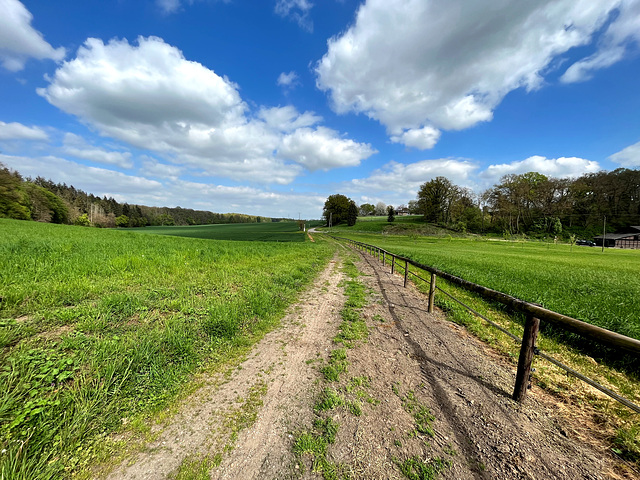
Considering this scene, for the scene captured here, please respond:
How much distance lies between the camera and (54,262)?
705cm

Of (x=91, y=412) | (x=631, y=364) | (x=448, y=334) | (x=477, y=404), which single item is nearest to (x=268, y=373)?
(x=91, y=412)

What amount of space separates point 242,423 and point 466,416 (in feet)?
9.22

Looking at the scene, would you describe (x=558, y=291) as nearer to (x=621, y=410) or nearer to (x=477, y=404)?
(x=621, y=410)

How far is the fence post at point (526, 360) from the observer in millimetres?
3133

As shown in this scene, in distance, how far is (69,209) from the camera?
65.1 meters

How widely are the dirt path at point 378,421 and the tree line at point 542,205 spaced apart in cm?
6769

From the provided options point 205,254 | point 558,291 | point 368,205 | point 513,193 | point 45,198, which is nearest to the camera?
point 558,291

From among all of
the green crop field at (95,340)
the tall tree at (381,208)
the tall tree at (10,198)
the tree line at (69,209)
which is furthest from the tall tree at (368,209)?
the green crop field at (95,340)

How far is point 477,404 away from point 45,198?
285ft

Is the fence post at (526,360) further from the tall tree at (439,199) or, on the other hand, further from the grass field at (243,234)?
the tall tree at (439,199)

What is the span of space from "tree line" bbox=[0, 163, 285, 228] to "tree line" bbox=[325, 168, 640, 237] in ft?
312

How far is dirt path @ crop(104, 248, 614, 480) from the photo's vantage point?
7.29ft

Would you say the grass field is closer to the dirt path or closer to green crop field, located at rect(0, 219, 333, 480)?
green crop field, located at rect(0, 219, 333, 480)

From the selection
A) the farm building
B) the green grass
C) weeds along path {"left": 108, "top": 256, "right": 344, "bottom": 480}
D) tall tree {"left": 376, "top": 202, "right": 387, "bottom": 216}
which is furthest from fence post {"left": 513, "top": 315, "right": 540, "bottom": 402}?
tall tree {"left": 376, "top": 202, "right": 387, "bottom": 216}
